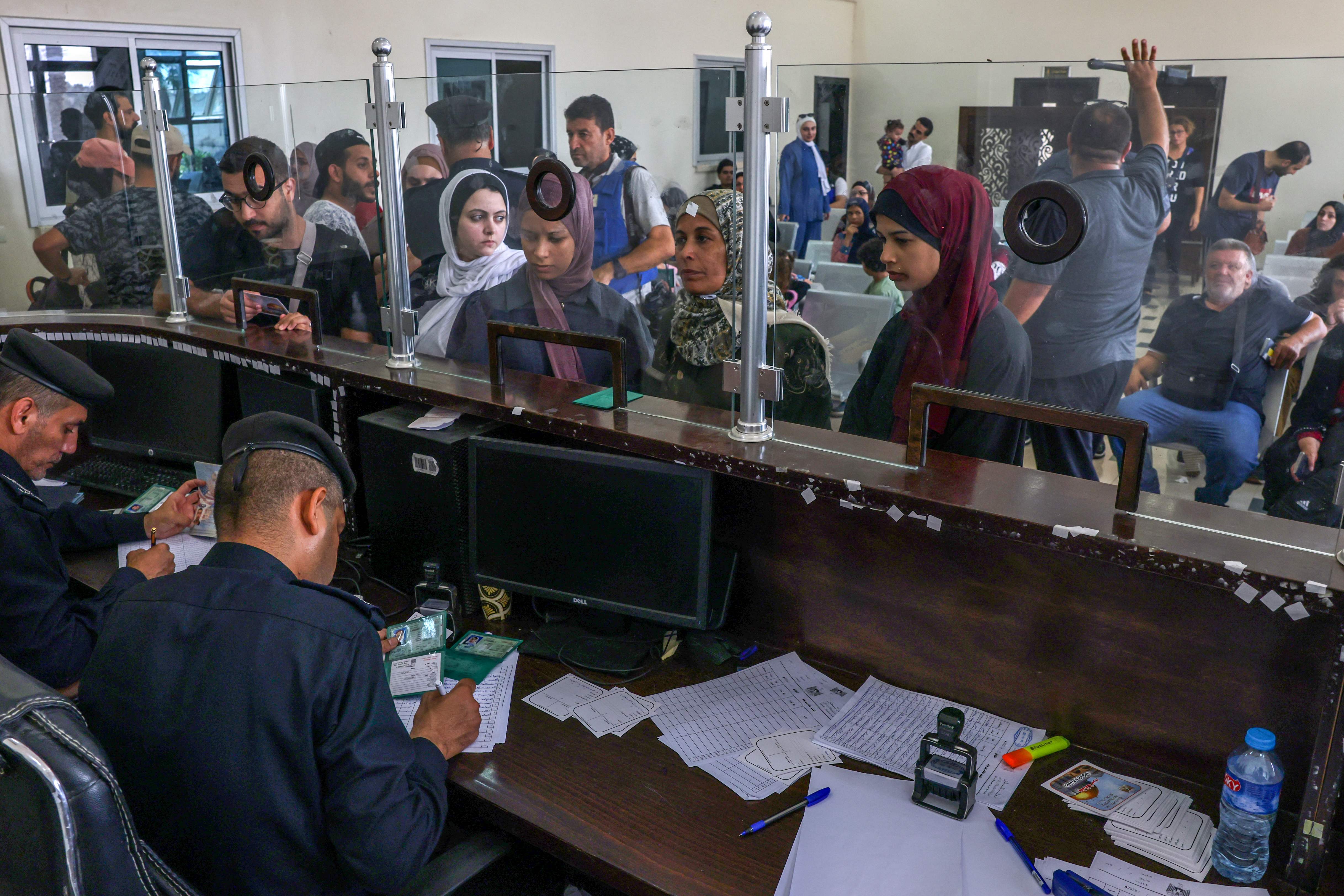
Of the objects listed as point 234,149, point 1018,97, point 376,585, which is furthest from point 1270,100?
point 234,149

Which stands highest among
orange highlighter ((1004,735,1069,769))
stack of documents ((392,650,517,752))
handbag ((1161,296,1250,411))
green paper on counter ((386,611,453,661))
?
handbag ((1161,296,1250,411))

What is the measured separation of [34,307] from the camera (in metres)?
2.93

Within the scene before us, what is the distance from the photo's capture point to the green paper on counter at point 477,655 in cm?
178

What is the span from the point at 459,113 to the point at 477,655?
1.15 meters

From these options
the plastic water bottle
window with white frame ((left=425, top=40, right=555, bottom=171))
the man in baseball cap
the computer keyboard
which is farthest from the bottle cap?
the man in baseball cap

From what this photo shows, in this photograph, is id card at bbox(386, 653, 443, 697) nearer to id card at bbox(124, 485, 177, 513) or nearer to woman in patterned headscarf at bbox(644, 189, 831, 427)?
woman in patterned headscarf at bbox(644, 189, 831, 427)

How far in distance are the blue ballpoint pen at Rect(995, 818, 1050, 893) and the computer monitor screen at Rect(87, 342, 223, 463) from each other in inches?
82.7

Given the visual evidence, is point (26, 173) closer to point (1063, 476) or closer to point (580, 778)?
point (580, 778)

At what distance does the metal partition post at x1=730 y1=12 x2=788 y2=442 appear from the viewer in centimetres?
150

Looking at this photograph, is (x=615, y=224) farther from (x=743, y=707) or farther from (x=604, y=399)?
(x=743, y=707)

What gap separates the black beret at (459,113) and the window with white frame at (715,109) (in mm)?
560

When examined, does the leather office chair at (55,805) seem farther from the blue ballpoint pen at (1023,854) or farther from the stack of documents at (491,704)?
the blue ballpoint pen at (1023,854)

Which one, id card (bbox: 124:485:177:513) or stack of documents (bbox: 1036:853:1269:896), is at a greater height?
id card (bbox: 124:485:177:513)

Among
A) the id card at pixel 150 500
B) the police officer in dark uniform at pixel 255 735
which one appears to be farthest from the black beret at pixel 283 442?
the id card at pixel 150 500
